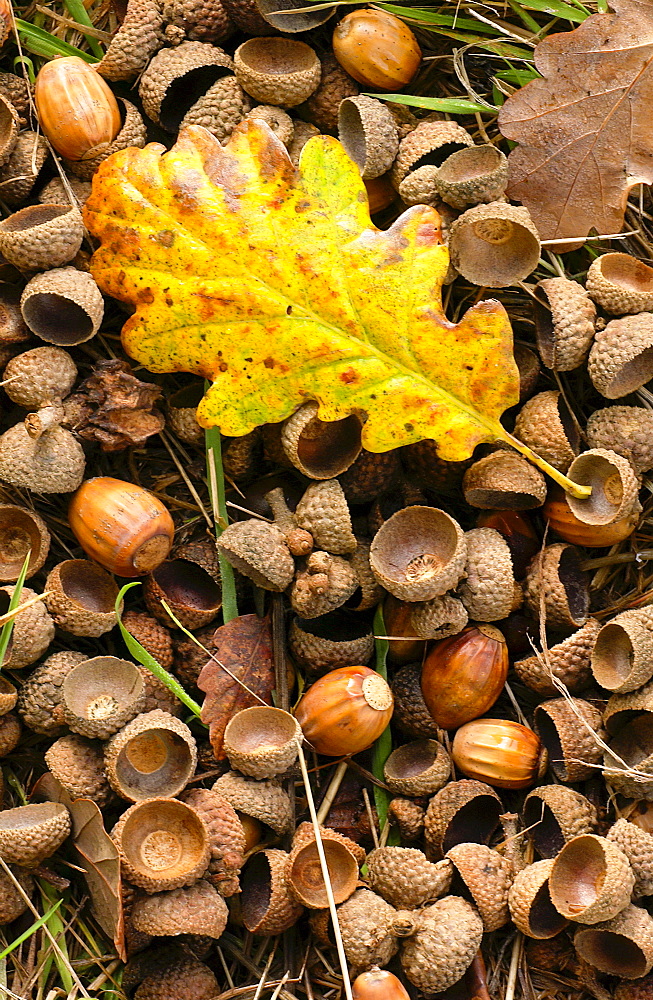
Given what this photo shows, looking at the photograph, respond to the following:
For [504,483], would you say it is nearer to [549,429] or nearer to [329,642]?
[549,429]

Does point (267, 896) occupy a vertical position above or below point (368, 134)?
below

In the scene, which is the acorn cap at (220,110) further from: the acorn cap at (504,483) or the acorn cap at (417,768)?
the acorn cap at (417,768)

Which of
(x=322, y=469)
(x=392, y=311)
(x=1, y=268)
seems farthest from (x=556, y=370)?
(x=1, y=268)

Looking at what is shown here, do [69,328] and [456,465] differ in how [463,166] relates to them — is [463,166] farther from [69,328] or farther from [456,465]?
[69,328]

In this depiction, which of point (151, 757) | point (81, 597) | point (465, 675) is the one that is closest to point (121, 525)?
point (81, 597)

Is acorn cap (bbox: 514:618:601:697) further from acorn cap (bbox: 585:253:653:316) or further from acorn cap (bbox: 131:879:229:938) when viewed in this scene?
acorn cap (bbox: 131:879:229:938)

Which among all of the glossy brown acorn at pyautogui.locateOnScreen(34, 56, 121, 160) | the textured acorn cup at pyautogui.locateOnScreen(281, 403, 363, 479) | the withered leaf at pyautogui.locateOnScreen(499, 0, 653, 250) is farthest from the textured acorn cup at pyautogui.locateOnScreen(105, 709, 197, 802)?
the withered leaf at pyautogui.locateOnScreen(499, 0, 653, 250)

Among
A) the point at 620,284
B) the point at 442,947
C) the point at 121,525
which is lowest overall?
the point at 442,947
